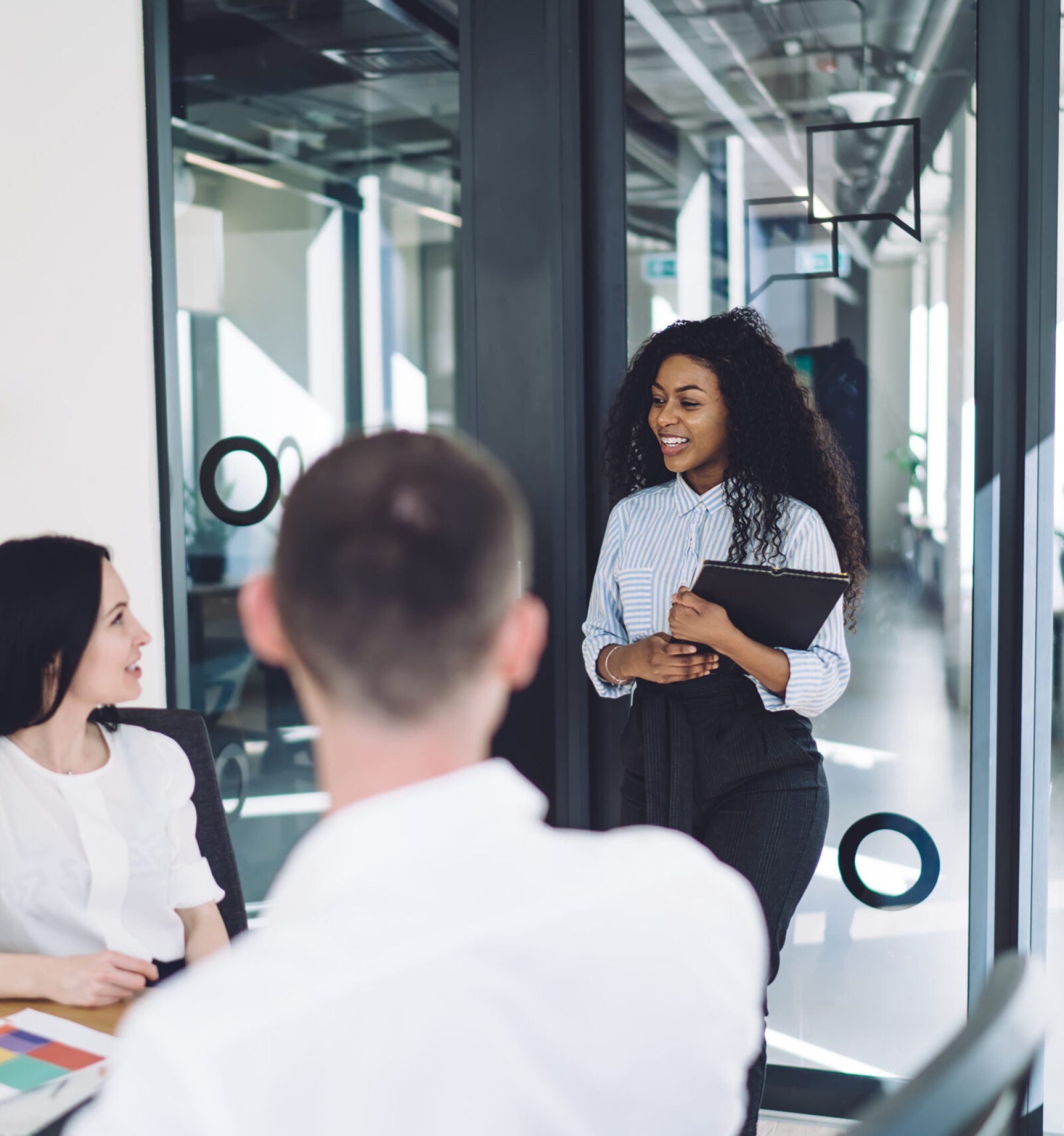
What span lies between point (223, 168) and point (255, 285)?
37cm

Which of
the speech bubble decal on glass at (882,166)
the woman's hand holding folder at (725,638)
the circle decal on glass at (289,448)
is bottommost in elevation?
the woman's hand holding folder at (725,638)

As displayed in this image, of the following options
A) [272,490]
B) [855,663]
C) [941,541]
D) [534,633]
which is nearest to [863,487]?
[941,541]

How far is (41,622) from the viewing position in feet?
5.39

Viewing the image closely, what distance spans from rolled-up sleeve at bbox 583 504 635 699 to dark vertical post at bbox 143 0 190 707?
124 cm

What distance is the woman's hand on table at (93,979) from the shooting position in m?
1.31

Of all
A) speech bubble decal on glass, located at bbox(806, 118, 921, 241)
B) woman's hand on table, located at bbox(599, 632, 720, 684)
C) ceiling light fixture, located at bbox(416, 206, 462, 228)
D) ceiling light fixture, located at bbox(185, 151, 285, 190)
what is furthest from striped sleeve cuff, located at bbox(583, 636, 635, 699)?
ceiling light fixture, located at bbox(416, 206, 462, 228)

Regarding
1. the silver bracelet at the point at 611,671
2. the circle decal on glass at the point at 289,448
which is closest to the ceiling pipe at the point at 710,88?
the silver bracelet at the point at 611,671

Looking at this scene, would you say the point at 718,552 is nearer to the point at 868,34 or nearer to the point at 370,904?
the point at 868,34

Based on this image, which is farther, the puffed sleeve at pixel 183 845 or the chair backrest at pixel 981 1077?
the puffed sleeve at pixel 183 845

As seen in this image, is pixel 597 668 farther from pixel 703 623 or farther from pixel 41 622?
pixel 41 622

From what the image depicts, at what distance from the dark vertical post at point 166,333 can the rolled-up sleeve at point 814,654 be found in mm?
1625

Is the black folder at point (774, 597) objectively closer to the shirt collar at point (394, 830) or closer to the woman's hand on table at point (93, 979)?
the woman's hand on table at point (93, 979)

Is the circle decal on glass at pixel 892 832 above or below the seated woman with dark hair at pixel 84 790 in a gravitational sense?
below

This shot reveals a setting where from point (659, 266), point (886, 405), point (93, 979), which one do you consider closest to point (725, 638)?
point (886, 405)
